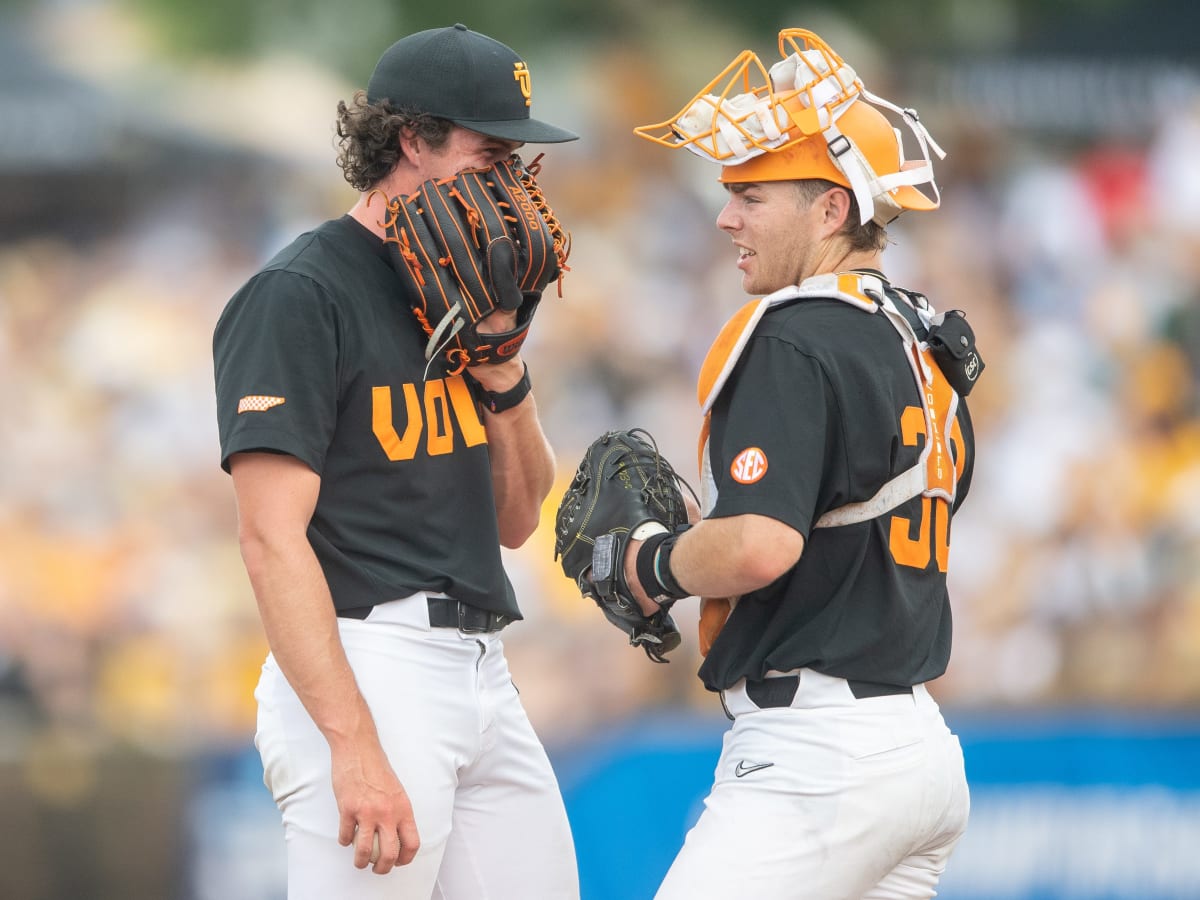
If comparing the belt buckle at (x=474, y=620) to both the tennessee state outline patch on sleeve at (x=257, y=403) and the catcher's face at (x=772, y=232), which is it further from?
the catcher's face at (x=772, y=232)

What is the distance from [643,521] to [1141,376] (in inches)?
215

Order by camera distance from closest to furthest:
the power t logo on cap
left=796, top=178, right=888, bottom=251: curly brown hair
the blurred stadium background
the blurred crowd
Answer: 1. left=796, top=178, right=888, bottom=251: curly brown hair
2. the power t logo on cap
3. the blurred stadium background
4. the blurred crowd

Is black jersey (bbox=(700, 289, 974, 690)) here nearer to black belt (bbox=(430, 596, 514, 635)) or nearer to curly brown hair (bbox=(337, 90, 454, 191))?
black belt (bbox=(430, 596, 514, 635))

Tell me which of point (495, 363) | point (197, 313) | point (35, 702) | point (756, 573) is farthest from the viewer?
point (197, 313)

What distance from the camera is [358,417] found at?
2713 mm

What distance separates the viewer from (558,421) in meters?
6.90

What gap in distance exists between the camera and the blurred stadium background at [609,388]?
5777 millimetres

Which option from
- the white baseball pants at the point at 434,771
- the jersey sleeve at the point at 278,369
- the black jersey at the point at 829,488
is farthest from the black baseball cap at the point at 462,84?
the white baseball pants at the point at 434,771

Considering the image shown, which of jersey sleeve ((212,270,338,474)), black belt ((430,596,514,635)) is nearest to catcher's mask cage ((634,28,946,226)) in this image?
jersey sleeve ((212,270,338,474))

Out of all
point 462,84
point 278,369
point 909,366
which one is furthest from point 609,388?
point 278,369

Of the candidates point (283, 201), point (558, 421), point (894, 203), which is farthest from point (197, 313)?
point (894, 203)

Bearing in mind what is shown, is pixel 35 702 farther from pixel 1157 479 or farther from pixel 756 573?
pixel 1157 479

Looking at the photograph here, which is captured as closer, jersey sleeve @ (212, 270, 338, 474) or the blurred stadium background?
jersey sleeve @ (212, 270, 338, 474)

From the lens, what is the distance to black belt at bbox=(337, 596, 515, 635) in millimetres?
2711
